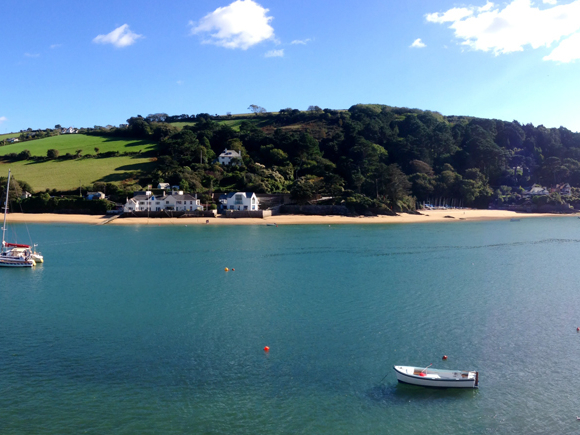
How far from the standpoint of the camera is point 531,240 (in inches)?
2343

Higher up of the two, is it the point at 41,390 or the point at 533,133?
the point at 533,133

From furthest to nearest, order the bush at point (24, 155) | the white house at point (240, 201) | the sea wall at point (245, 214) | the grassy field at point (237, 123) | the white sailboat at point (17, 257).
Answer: the grassy field at point (237, 123) < the bush at point (24, 155) < the white house at point (240, 201) < the sea wall at point (245, 214) < the white sailboat at point (17, 257)

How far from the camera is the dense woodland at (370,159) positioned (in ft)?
298

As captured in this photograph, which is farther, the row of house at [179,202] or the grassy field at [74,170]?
the grassy field at [74,170]

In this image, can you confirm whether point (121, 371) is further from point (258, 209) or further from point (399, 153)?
point (399, 153)

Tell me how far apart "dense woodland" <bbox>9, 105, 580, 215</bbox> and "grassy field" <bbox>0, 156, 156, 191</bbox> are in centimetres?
639

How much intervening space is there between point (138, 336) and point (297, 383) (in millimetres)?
9251

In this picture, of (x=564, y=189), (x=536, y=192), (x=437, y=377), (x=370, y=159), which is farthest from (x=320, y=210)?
(x=564, y=189)

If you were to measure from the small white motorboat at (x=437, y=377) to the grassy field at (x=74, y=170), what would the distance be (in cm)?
8569

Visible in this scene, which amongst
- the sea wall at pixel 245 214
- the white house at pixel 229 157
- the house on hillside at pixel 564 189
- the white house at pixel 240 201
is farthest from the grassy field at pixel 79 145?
the house on hillside at pixel 564 189

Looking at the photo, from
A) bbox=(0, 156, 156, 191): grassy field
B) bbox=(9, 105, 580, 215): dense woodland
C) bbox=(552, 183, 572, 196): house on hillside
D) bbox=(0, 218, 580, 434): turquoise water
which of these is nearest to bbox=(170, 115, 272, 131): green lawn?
bbox=(9, 105, 580, 215): dense woodland

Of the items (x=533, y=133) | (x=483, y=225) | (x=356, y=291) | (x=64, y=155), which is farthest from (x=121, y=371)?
(x=533, y=133)

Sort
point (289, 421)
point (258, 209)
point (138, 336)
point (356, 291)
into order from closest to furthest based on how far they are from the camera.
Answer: point (289, 421)
point (138, 336)
point (356, 291)
point (258, 209)

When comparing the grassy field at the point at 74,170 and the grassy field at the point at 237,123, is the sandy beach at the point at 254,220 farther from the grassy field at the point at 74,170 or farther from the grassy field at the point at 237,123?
the grassy field at the point at 237,123
